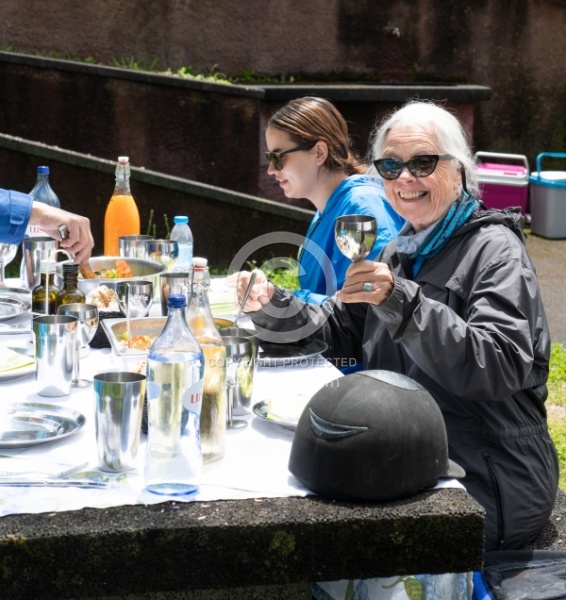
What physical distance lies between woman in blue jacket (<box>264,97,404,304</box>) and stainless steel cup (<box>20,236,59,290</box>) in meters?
0.94

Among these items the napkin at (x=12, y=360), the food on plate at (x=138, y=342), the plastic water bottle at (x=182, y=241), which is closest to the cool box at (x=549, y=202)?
the plastic water bottle at (x=182, y=241)

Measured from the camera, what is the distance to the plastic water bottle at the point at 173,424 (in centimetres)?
194

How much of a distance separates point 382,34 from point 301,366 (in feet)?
25.4

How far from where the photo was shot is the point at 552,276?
8.01 meters

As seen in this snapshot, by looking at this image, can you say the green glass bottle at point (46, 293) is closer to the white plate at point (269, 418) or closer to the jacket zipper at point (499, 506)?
the white plate at point (269, 418)

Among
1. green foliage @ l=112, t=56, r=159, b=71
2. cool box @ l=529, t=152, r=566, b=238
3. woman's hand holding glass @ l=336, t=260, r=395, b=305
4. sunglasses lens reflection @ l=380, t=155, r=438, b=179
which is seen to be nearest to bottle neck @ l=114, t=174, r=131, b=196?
sunglasses lens reflection @ l=380, t=155, r=438, b=179

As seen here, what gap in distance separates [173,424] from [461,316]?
103 centimetres

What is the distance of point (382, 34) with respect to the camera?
33.0 feet

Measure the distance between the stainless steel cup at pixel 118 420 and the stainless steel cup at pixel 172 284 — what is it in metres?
1.18

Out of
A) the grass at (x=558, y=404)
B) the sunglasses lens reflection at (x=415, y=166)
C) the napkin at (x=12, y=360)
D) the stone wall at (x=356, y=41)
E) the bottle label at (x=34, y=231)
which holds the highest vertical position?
the stone wall at (x=356, y=41)

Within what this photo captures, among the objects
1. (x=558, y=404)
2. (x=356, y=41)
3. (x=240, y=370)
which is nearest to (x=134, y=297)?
(x=240, y=370)

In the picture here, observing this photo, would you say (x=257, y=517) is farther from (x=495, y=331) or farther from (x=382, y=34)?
(x=382, y=34)

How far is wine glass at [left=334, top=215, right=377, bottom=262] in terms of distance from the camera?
244 cm

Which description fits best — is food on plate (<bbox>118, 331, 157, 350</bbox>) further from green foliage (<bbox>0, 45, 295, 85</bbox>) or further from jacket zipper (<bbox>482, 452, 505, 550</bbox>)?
green foliage (<bbox>0, 45, 295, 85</bbox>)
